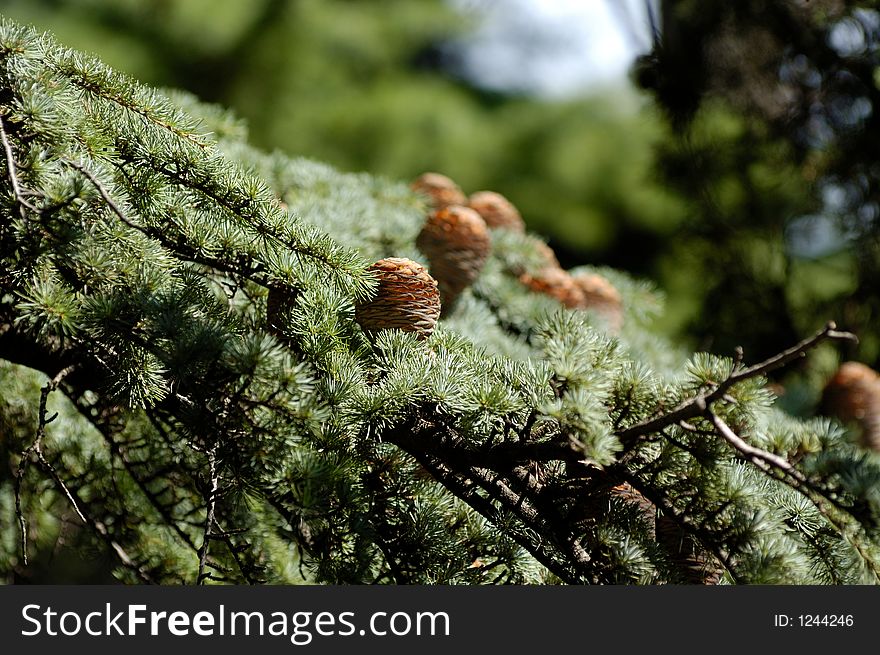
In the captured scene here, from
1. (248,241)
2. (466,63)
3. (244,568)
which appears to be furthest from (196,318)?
(466,63)

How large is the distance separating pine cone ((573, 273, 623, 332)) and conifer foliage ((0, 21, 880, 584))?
0.37m

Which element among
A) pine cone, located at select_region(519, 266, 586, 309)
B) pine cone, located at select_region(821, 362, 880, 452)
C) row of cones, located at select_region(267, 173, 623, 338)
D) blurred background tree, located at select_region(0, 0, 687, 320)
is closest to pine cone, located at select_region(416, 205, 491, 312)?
row of cones, located at select_region(267, 173, 623, 338)

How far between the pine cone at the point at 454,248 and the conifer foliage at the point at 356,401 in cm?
21

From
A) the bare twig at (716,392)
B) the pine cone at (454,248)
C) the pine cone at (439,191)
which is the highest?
the pine cone at (439,191)

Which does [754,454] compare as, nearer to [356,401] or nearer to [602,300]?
[356,401]

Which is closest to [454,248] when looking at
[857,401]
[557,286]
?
[557,286]

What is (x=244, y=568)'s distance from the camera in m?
0.56

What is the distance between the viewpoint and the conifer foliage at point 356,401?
0.47 meters

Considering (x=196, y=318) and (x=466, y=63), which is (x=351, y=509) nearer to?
(x=196, y=318)

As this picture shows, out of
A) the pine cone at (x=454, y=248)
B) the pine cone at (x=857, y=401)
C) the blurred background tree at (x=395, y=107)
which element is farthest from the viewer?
the blurred background tree at (x=395, y=107)

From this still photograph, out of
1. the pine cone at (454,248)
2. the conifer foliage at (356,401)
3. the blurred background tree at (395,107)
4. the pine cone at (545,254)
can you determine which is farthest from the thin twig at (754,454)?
the blurred background tree at (395,107)

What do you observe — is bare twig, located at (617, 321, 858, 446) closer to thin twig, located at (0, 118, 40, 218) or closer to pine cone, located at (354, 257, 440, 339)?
pine cone, located at (354, 257, 440, 339)

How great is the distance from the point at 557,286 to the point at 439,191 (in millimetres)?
229

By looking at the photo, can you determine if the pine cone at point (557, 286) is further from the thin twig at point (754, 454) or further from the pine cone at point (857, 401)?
the thin twig at point (754, 454)
